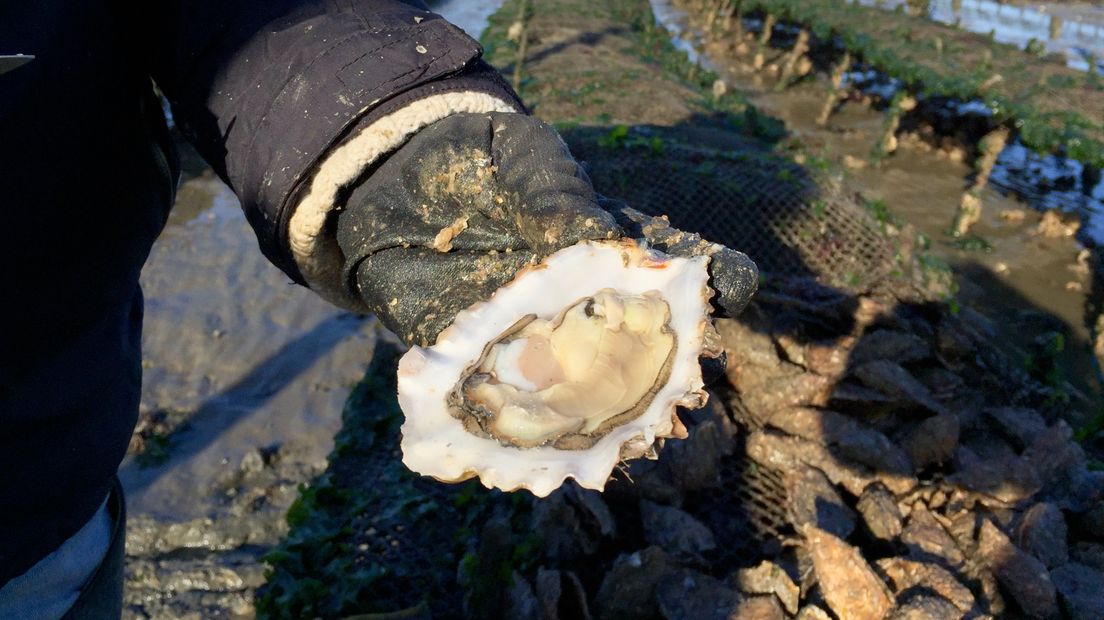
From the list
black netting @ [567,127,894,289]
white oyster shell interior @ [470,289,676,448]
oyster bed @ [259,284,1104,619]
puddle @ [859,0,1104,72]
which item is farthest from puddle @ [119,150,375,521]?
puddle @ [859,0,1104,72]

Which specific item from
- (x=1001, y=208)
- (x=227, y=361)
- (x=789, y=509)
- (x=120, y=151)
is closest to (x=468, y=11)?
(x=1001, y=208)

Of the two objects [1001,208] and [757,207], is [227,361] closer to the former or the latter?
[757,207]

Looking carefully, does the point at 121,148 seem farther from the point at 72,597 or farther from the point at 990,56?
the point at 990,56

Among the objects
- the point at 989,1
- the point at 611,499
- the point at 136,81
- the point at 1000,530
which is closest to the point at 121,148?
the point at 136,81

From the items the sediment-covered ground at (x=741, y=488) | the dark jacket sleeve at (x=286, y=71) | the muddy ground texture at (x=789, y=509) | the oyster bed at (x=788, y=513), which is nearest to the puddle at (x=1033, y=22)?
the sediment-covered ground at (x=741, y=488)

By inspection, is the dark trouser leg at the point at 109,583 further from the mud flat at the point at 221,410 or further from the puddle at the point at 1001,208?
the puddle at the point at 1001,208
